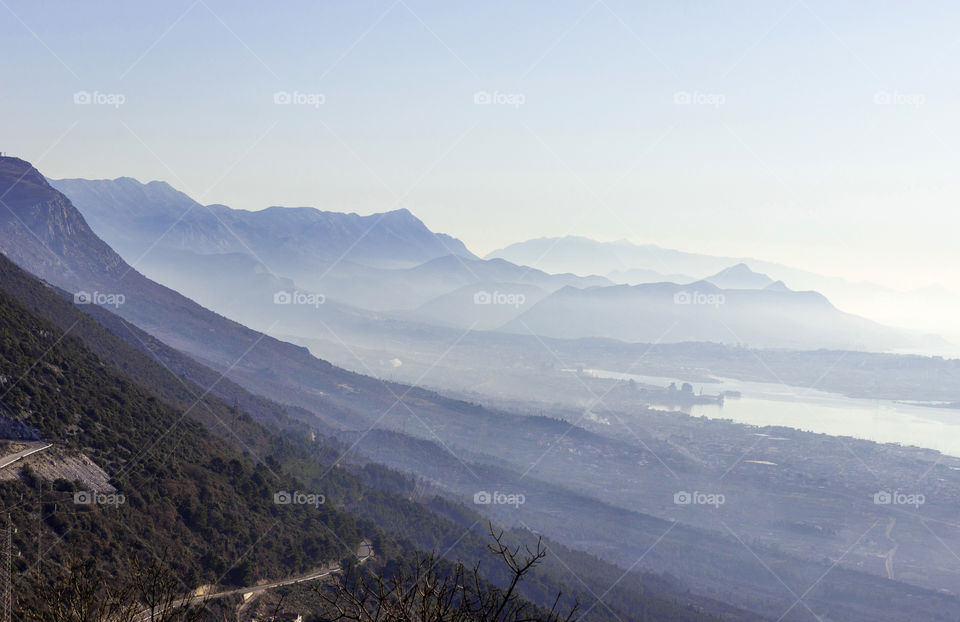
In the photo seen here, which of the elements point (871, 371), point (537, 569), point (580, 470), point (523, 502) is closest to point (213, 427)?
point (537, 569)

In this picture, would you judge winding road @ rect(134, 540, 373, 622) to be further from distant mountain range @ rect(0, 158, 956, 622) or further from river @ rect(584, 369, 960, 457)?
river @ rect(584, 369, 960, 457)

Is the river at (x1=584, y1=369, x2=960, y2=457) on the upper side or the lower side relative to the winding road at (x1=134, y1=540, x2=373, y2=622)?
upper

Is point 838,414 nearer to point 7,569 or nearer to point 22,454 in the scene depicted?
point 22,454

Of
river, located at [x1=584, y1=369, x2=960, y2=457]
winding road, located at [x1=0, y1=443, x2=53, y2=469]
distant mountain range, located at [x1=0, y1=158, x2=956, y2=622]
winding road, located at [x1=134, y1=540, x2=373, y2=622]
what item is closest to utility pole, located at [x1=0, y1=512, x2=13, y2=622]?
winding road, located at [x1=0, y1=443, x2=53, y2=469]

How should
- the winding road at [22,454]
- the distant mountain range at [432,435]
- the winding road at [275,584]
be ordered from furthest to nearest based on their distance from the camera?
1. the distant mountain range at [432,435]
2. the winding road at [22,454]
3. the winding road at [275,584]

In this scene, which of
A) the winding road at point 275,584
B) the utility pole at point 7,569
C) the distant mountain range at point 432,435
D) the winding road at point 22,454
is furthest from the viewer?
the distant mountain range at point 432,435

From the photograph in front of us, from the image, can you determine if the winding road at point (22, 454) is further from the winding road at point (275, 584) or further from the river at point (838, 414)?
the river at point (838, 414)

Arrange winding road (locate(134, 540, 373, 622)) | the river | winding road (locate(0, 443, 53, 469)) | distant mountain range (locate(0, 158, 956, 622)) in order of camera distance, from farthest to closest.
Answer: the river, distant mountain range (locate(0, 158, 956, 622)), winding road (locate(0, 443, 53, 469)), winding road (locate(134, 540, 373, 622))

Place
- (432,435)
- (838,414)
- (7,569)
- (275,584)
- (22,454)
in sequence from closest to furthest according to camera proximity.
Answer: (7,569) → (22,454) → (275,584) → (432,435) → (838,414)

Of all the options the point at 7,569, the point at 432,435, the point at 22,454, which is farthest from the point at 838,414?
the point at 7,569

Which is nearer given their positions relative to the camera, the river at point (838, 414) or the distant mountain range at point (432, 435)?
the distant mountain range at point (432, 435)

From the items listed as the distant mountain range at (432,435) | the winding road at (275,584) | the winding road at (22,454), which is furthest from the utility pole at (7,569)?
the distant mountain range at (432,435)

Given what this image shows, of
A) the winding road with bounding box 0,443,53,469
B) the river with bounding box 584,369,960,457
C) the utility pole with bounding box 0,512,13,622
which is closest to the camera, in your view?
the utility pole with bounding box 0,512,13,622

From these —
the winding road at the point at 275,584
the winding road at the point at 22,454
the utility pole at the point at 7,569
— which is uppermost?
the winding road at the point at 22,454
